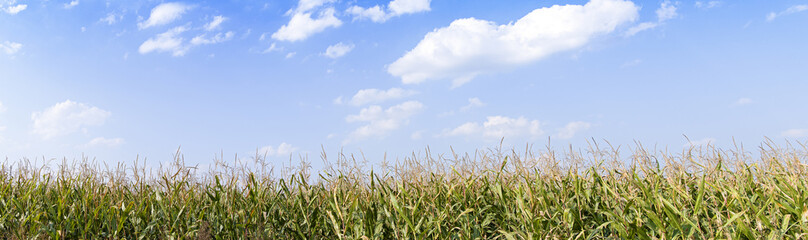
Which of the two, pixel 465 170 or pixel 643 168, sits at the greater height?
pixel 465 170

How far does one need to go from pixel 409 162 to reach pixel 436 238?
1.47 meters

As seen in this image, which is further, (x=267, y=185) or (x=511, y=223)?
(x=267, y=185)

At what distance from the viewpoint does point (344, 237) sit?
13.7 feet

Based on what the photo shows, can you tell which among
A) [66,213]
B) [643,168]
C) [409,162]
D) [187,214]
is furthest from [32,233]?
[643,168]

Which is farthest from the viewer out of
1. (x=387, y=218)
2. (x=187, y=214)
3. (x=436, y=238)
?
(x=187, y=214)

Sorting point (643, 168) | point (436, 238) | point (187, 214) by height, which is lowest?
point (436, 238)

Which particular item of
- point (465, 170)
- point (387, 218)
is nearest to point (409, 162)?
point (465, 170)

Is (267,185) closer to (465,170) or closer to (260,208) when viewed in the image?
(260,208)

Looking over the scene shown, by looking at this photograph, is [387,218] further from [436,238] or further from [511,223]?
[511,223]

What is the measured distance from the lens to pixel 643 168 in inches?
193

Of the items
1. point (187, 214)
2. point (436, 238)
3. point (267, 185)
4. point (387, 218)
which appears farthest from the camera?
point (267, 185)

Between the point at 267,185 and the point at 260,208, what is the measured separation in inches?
24.9

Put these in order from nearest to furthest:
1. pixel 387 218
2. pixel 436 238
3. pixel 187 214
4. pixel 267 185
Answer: pixel 436 238
pixel 387 218
pixel 187 214
pixel 267 185

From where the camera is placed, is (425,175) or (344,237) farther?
(425,175)
